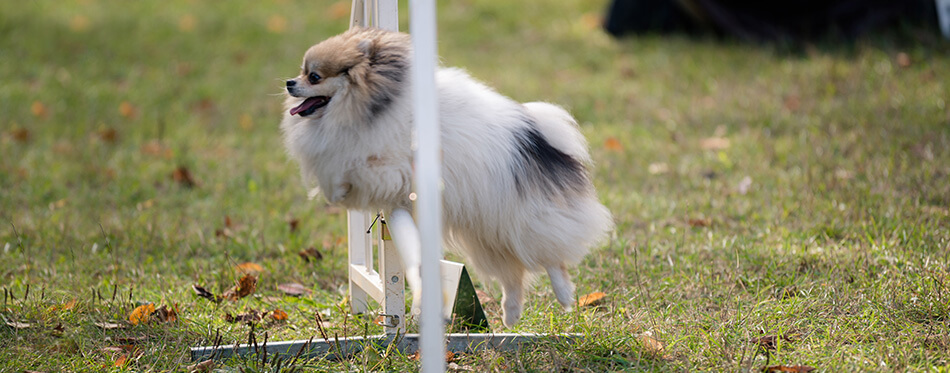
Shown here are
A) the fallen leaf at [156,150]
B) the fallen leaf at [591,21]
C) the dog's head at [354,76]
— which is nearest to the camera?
the dog's head at [354,76]

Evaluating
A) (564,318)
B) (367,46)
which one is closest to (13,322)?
(367,46)

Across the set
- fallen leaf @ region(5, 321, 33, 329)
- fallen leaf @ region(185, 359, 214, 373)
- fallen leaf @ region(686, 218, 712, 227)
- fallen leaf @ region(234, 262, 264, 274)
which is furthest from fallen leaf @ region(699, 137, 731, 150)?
fallen leaf @ region(5, 321, 33, 329)

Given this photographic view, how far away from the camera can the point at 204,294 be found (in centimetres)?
298

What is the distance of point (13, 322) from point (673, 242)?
2.43 metres

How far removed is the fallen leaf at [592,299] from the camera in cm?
288

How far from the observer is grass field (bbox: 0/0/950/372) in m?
2.54

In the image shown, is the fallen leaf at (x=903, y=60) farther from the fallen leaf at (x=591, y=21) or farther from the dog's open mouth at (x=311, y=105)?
the dog's open mouth at (x=311, y=105)

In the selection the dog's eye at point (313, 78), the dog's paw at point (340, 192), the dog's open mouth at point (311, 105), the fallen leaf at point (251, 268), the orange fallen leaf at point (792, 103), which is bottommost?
the fallen leaf at point (251, 268)

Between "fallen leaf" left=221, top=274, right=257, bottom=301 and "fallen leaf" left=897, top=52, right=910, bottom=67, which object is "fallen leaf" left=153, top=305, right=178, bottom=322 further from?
"fallen leaf" left=897, top=52, right=910, bottom=67

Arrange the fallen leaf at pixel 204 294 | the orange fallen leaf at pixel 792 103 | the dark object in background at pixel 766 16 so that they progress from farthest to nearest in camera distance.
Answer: the dark object in background at pixel 766 16 → the orange fallen leaf at pixel 792 103 → the fallen leaf at pixel 204 294

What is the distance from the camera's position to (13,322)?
267 cm

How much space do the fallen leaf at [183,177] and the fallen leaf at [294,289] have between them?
1.60m

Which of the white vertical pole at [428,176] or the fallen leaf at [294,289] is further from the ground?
the white vertical pole at [428,176]

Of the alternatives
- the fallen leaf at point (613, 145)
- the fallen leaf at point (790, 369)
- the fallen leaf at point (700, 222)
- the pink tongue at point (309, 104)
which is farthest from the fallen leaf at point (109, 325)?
the fallen leaf at point (613, 145)
